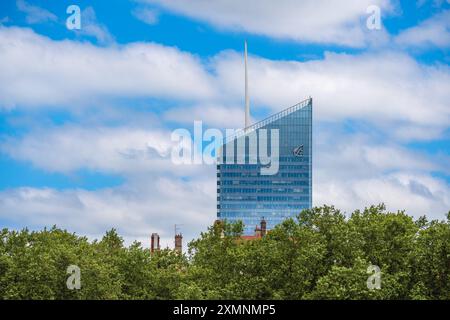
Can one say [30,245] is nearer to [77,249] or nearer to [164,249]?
[77,249]

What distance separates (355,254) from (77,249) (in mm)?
25894

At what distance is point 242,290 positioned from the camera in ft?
244

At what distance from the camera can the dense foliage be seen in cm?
7062

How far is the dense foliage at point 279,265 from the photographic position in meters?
70.6

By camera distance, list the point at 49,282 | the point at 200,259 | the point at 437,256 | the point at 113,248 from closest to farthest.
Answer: the point at 437,256
the point at 49,282
the point at 200,259
the point at 113,248

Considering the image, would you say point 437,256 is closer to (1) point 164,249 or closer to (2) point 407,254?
(2) point 407,254

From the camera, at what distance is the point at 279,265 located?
74.2m
